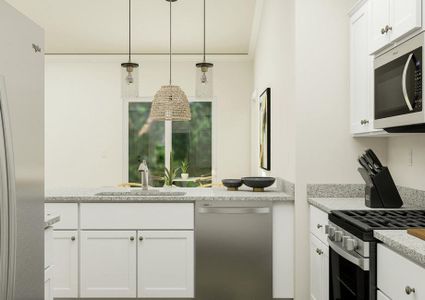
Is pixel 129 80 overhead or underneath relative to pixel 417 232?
overhead

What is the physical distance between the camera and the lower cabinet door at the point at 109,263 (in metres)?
3.21

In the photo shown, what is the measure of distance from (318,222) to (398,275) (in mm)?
1193

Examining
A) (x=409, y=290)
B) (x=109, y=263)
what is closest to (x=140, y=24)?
(x=109, y=263)

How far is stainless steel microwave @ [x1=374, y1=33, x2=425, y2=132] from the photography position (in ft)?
6.21

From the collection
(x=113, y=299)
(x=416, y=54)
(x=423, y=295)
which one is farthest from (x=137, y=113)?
(x=423, y=295)

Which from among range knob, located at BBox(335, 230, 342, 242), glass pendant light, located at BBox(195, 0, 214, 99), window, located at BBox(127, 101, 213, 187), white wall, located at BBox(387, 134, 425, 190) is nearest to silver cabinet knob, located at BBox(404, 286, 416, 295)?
range knob, located at BBox(335, 230, 342, 242)

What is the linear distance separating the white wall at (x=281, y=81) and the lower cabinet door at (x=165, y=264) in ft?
3.15

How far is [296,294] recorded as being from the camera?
3.09 metres

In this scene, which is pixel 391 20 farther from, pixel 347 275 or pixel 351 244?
pixel 347 275

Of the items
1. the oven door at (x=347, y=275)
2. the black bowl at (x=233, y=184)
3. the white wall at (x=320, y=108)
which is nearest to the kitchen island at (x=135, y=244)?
the white wall at (x=320, y=108)

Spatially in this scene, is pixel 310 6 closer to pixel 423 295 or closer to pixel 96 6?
pixel 423 295

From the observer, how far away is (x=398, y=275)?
1584mm

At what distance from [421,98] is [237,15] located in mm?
3994

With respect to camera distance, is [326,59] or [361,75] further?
[326,59]
